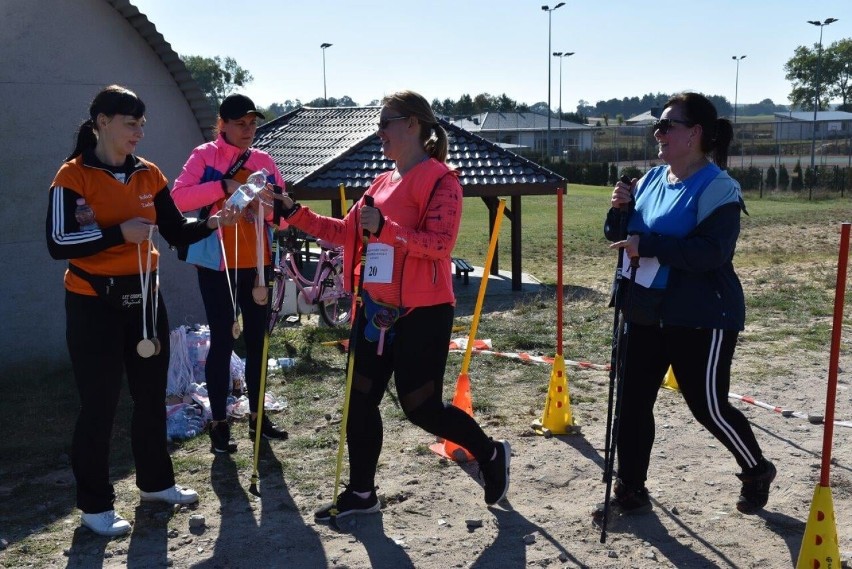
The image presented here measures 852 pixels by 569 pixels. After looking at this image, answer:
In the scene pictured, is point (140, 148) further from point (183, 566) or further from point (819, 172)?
point (819, 172)

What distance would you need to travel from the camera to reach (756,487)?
4.39m

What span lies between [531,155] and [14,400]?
147ft

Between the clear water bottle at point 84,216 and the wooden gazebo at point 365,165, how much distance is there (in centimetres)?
736

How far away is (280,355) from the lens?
820cm

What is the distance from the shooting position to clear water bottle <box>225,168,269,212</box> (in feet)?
14.0

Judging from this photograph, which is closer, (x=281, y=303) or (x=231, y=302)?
(x=231, y=302)

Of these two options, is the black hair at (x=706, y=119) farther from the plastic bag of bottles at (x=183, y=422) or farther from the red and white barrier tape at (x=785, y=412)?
the plastic bag of bottles at (x=183, y=422)

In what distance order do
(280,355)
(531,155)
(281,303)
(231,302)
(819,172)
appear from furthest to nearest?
(531,155), (819,172), (281,303), (280,355), (231,302)

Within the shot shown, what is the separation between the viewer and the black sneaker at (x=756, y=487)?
4.36m

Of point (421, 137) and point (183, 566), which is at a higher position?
point (421, 137)

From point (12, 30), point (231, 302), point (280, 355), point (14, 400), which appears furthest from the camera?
point (280, 355)

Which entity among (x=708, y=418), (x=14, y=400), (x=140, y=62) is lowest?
(x=14, y=400)

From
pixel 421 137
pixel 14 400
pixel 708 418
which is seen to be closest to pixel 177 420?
pixel 14 400

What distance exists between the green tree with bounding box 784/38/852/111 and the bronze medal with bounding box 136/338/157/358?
95124mm
